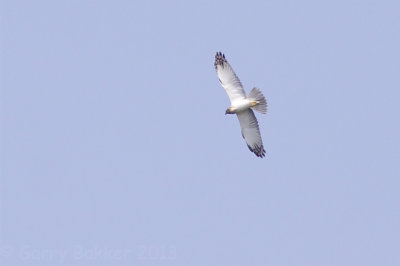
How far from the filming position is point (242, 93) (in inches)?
1334

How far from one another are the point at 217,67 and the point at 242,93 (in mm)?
1080

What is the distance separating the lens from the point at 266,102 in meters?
33.7

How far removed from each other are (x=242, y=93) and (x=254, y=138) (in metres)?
1.87

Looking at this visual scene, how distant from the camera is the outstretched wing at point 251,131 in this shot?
1355 inches

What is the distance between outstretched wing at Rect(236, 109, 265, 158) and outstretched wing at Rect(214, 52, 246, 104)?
0.61 m

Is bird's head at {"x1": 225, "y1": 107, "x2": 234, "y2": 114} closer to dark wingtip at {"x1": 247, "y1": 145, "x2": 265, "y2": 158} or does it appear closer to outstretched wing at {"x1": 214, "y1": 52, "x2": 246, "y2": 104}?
outstretched wing at {"x1": 214, "y1": 52, "x2": 246, "y2": 104}

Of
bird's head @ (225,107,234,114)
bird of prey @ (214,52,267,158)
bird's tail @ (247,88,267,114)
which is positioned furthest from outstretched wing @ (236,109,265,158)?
bird's tail @ (247,88,267,114)

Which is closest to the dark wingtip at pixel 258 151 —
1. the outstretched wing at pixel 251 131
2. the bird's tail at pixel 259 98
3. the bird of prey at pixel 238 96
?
the outstretched wing at pixel 251 131

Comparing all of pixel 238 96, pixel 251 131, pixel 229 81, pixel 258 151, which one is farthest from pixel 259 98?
pixel 258 151

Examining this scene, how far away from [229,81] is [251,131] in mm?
1897

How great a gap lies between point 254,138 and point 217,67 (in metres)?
2.64

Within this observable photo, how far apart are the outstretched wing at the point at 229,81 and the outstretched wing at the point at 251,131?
615mm

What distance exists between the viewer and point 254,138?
115ft

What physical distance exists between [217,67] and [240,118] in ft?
5.66
